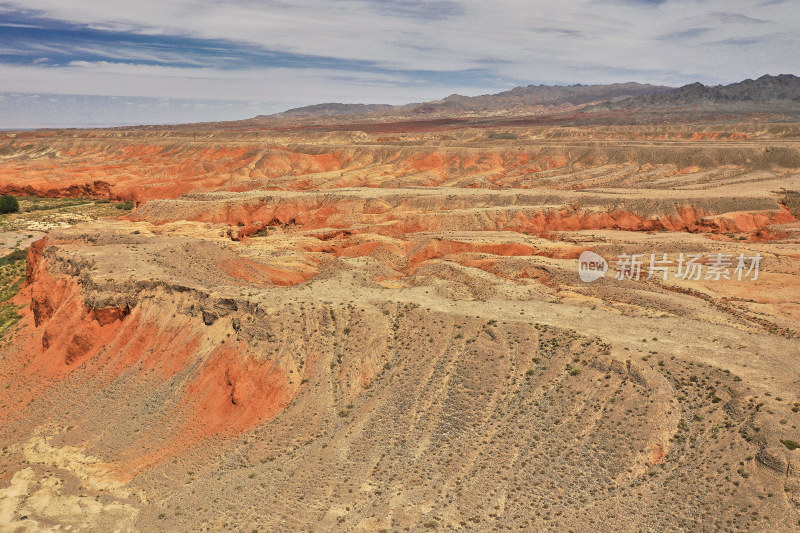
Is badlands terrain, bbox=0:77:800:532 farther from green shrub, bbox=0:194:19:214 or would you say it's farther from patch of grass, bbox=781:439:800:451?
green shrub, bbox=0:194:19:214

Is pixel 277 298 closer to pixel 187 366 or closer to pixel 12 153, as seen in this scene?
pixel 187 366

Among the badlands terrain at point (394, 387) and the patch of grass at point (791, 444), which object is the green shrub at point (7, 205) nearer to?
the badlands terrain at point (394, 387)

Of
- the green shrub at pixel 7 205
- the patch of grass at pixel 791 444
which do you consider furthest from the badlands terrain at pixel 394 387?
the green shrub at pixel 7 205

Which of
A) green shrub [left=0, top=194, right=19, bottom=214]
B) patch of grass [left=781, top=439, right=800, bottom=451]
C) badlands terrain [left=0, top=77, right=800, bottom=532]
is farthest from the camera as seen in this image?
green shrub [left=0, top=194, right=19, bottom=214]

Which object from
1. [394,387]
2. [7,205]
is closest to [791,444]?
[394,387]

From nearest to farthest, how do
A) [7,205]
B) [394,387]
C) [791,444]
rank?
1. [791,444]
2. [394,387]
3. [7,205]

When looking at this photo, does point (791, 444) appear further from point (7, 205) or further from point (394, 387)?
point (7, 205)

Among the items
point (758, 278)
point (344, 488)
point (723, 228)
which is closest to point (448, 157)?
point (723, 228)

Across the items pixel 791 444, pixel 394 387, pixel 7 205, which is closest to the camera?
pixel 791 444

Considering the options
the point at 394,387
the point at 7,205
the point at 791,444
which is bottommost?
the point at 394,387

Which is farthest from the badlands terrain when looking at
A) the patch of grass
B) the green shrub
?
the green shrub

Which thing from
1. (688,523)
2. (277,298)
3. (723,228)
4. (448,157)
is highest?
(448,157)
